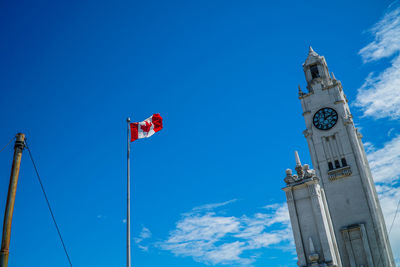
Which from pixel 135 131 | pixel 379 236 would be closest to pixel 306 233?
pixel 135 131

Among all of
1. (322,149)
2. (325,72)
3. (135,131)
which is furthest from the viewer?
(325,72)

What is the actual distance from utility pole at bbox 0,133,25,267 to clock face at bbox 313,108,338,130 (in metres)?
48.6

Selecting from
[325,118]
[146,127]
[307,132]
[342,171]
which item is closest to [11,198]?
[146,127]

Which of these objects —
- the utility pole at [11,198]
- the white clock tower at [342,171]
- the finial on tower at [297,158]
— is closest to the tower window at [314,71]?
the white clock tower at [342,171]

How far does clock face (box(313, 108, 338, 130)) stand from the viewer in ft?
199

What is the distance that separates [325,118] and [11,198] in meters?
51.1

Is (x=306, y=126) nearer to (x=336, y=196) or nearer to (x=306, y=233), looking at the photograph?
(x=336, y=196)

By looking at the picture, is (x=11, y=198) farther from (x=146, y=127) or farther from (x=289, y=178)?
(x=289, y=178)

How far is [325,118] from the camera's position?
61.4 m

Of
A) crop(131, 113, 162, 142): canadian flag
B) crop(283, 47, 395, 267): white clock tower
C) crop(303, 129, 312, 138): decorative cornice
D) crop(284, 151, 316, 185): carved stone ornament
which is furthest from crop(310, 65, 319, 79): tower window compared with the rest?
crop(131, 113, 162, 142): canadian flag

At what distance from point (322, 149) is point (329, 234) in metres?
36.1

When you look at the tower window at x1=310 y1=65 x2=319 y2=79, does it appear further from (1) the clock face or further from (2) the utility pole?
(2) the utility pole

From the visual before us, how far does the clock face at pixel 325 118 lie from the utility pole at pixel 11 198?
1914 inches

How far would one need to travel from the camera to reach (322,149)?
194 feet
